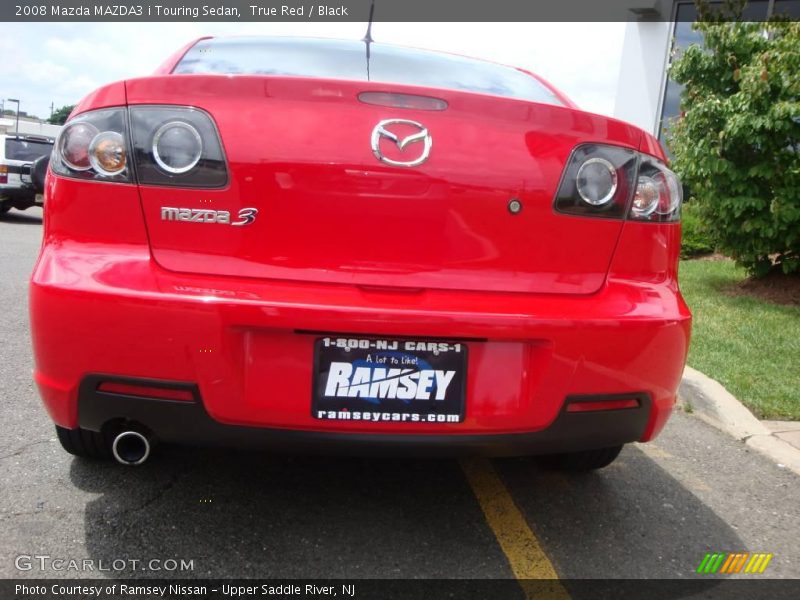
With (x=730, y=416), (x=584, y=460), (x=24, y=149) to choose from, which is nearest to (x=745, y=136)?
(x=730, y=416)

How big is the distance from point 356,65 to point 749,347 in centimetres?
381

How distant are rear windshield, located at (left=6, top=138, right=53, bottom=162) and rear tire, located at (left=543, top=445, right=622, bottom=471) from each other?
47.5ft

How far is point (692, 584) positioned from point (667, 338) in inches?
29.4

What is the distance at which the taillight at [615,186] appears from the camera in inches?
79.5

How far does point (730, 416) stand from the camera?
3723 mm

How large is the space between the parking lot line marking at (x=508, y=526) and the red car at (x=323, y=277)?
0.41m

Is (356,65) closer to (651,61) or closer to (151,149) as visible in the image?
(151,149)

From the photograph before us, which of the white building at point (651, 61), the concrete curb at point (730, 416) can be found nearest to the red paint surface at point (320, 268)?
the concrete curb at point (730, 416)

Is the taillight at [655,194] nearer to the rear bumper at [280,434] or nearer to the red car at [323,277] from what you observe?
the red car at [323,277]

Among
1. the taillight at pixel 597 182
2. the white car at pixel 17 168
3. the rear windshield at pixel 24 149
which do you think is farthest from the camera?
the rear windshield at pixel 24 149

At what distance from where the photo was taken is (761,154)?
261 inches

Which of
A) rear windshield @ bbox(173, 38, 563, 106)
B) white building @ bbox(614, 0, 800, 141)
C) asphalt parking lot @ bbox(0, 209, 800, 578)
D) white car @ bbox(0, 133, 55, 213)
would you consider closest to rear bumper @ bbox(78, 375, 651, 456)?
asphalt parking lot @ bbox(0, 209, 800, 578)

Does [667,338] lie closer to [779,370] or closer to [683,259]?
[779,370]

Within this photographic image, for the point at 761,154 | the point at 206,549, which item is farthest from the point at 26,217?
the point at 206,549
